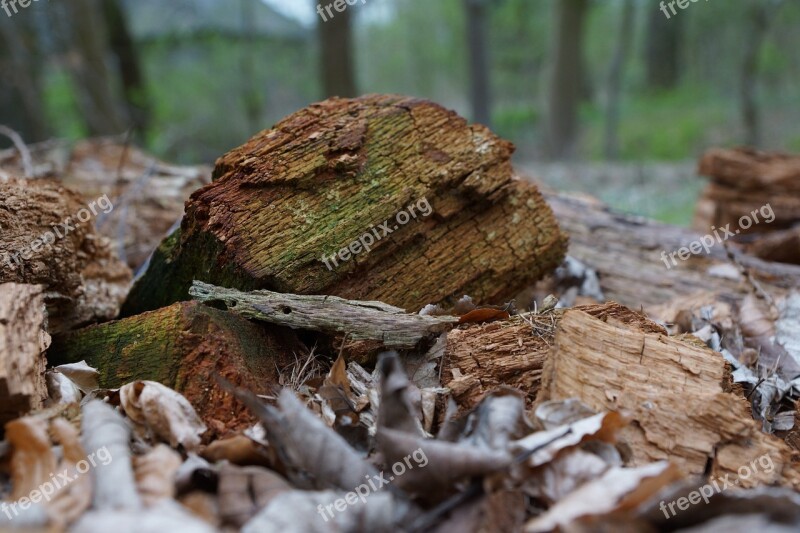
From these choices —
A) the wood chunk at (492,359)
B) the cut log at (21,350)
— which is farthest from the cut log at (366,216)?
the cut log at (21,350)

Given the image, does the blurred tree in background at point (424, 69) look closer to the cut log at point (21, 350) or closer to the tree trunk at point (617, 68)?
the tree trunk at point (617, 68)

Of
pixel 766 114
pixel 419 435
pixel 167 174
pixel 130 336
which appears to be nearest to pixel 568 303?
pixel 419 435

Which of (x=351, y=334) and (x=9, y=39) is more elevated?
(x=9, y=39)

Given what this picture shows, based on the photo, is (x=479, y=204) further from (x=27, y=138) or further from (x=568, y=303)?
(x=27, y=138)

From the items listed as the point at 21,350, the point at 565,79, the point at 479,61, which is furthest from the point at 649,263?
the point at 565,79

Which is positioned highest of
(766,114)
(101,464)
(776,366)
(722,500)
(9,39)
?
(9,39)

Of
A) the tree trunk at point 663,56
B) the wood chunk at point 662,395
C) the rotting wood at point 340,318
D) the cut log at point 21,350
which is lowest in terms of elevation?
the tree trunk at point 663,56

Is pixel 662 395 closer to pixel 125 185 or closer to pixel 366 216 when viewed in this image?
pixel 366 216

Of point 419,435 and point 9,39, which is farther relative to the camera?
point 9,39
